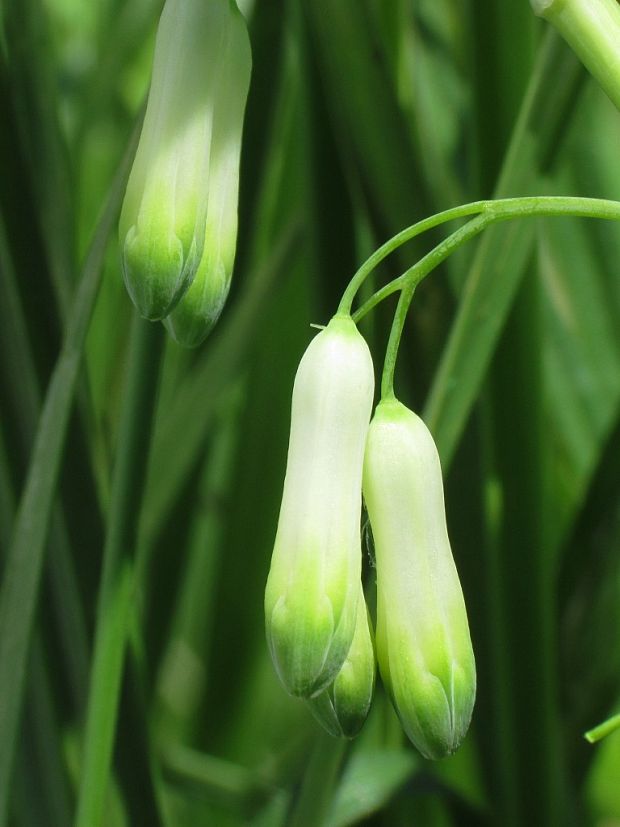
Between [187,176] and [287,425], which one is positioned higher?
[187,176]

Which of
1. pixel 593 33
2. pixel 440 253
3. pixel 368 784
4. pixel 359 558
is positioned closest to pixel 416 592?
pixel 359 558

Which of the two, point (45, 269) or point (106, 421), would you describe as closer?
point (45, 269)

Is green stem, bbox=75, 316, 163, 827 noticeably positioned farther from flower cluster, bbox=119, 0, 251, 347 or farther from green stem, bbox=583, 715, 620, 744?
green stem, bbox=583, 715, 620, 744

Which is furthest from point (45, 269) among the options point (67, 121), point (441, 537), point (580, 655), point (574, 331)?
point (67, 121)

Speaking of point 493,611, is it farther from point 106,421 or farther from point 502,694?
point 106,421

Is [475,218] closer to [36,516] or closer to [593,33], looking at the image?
[593,33]

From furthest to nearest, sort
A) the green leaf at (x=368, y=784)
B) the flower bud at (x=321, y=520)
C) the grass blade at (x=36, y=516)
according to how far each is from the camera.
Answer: the green leaf at (x=368, y=784) < the grass blade at (x=36, y=516) < the flower bud at (x=321, y=520)

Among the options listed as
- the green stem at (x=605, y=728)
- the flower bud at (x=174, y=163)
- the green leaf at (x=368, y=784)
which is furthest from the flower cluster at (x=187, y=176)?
the green leaf at (x=368, y=784)

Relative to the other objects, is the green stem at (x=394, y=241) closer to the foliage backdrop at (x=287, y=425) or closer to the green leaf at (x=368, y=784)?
Answer: the foliage backdrop at (x=287, y=425)
